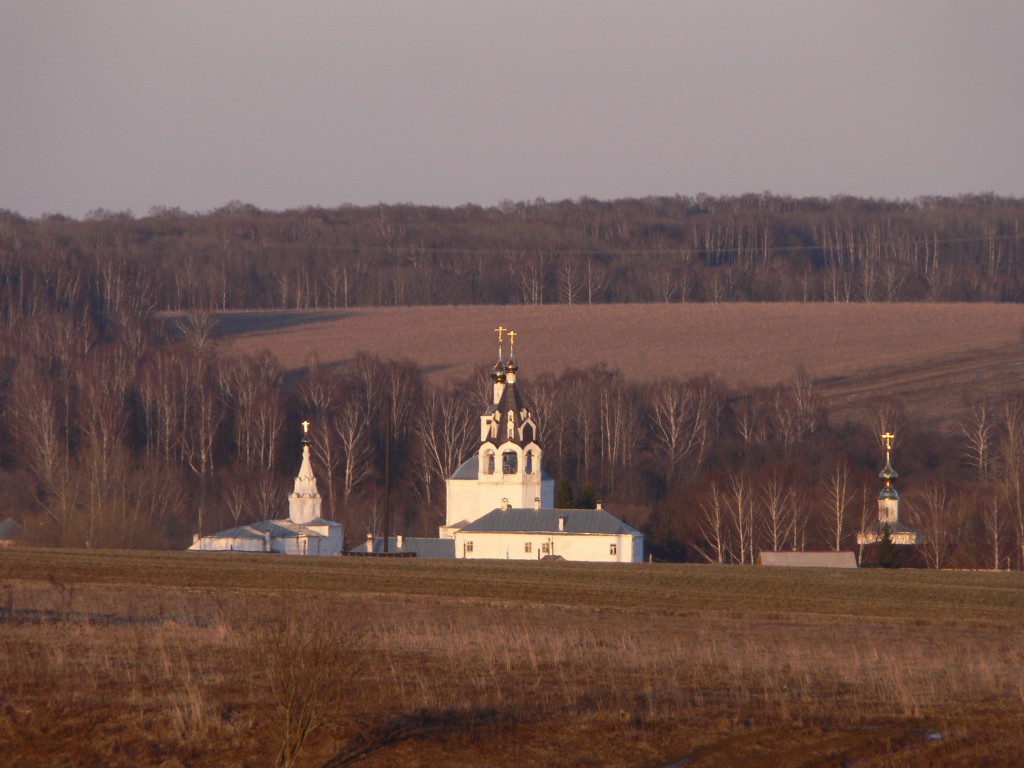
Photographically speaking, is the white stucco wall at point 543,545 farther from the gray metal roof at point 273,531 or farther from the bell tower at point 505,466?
the gray metal roof at point 273,531

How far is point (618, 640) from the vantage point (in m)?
22.5

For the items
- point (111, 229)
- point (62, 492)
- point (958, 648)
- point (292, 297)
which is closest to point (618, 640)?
point (958, 648)

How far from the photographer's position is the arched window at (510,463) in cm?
6272

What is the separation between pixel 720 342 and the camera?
9600 cm

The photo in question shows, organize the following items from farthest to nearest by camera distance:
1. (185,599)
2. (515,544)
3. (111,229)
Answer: (111,229) → (515,544) → (185,599)

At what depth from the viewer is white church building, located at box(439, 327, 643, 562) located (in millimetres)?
57562

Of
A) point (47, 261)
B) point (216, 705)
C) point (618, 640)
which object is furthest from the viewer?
point (47, 261)

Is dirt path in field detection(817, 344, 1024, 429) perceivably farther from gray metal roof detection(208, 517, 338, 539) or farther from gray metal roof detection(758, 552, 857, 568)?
gray metal roof detection(208, 517, 338, 539)

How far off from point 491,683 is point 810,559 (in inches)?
1473

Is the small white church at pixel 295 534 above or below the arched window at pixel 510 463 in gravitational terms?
below

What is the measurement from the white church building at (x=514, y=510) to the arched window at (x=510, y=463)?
0.04 meters

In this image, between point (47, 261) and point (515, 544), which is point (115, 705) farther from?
point (47, 261)

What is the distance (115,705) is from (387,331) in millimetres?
84188

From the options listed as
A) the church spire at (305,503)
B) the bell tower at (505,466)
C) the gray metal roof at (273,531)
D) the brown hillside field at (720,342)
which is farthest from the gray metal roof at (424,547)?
the brown hillside field at (720,342)
